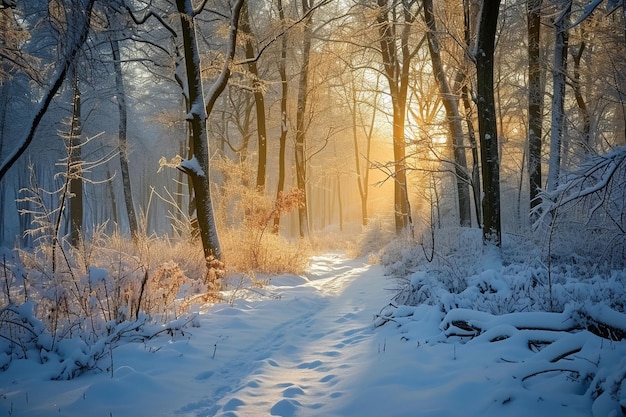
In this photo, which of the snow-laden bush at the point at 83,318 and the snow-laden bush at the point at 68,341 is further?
the snow-laden bush at the point at 83,318

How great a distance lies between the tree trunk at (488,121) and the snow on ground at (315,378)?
2.90 metres

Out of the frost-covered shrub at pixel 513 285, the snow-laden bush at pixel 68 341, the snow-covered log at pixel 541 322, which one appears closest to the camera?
the snow-covered log at pixel 541 322

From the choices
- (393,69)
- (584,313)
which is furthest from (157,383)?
(393,69)

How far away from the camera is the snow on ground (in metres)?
2.16

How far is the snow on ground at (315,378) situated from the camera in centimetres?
216

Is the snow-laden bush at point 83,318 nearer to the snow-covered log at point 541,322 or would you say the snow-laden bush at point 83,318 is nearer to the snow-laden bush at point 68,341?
the snow-laden bush at point 68,341

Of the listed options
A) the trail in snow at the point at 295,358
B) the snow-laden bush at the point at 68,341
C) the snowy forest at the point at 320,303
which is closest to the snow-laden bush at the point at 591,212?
the snowy forest at the point at 320,303

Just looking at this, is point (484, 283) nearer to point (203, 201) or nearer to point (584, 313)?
point (584, 313)

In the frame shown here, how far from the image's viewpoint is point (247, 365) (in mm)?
3344

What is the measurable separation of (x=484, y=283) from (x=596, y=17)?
7632mm

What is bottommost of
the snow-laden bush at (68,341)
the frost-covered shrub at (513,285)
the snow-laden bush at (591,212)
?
the snow-laden bush at (68,341)

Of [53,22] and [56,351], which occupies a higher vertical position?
[53,22]

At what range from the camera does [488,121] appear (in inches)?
237

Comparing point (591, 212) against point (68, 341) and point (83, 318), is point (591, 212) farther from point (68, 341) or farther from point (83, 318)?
point (83, 318)
